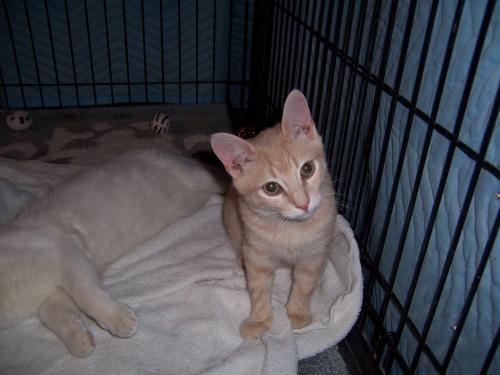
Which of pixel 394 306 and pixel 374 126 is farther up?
pixel 374 126

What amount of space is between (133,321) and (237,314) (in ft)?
0.99

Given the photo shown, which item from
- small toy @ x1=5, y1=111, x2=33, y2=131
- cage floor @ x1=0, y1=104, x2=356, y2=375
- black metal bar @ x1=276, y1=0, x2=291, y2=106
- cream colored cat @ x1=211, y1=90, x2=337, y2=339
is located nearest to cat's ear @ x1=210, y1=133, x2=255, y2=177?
cream colored cat @ x1=211, y1=90, x2=337, y2=339

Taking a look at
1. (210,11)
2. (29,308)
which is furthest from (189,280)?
(210,11)

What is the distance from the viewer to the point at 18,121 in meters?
2.38

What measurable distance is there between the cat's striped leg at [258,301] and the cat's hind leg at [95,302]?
32cm

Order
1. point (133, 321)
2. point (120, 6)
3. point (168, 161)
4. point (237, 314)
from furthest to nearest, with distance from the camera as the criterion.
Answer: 1. point (120, 6)
2. point (168, 161)
3. point (237, 314)
4. point (133, 321)

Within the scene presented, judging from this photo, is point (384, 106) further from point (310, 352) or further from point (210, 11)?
point (210, 11)

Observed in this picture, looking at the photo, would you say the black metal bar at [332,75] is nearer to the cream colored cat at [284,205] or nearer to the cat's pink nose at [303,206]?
the cream colored cat at [284,205]

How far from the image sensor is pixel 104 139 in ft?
7.81

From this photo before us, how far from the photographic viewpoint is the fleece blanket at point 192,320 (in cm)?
118

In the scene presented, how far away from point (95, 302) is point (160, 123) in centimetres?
139

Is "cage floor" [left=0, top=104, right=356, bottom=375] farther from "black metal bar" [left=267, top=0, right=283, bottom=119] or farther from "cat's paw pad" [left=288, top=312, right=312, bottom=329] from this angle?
"cat's paw pad" [left=288, top=312, right=312, bottom=329]

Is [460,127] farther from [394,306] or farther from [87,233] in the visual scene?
[87,233]

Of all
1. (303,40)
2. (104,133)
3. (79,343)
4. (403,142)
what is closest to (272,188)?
(403,142)
